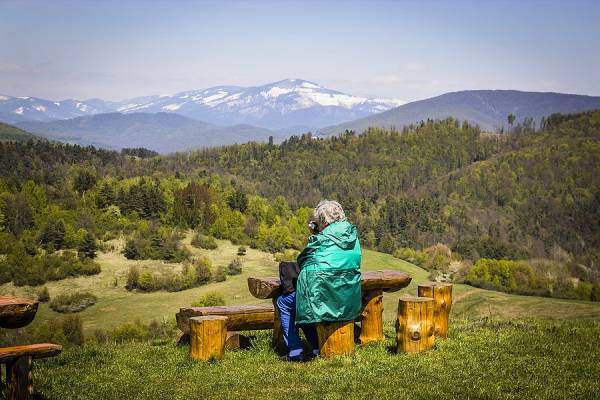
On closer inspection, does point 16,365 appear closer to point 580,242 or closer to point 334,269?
point 334,269

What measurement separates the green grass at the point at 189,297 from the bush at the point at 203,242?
4.49ft

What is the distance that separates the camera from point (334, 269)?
930 centimetres

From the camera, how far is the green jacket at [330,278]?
9281mm

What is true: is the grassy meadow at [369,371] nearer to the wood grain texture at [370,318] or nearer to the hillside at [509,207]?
the wood grain texture at [370,318]

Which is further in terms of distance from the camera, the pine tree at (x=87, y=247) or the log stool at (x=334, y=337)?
the pine tree at (x=87, y=247)

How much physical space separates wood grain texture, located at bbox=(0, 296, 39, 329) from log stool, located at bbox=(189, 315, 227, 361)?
10.4ft

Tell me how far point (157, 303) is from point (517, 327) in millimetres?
71877

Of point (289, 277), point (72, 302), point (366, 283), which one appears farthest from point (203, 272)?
point (289, 277)

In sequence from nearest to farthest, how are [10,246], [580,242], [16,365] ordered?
[16,365], [10,246], [580,242]

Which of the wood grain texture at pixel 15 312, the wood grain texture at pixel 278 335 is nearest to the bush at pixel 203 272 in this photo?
the wood grain texture at pixel 278 335

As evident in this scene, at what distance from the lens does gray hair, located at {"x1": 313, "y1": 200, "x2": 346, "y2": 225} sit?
9.59m

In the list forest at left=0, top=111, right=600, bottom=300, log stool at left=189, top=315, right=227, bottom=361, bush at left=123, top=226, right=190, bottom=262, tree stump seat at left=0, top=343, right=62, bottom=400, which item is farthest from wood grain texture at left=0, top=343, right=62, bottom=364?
bush at left=123, top=226, right=190, bottom=262

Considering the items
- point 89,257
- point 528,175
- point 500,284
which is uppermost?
point 528,175

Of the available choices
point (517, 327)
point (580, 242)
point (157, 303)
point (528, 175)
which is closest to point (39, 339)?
point (157, 303)
